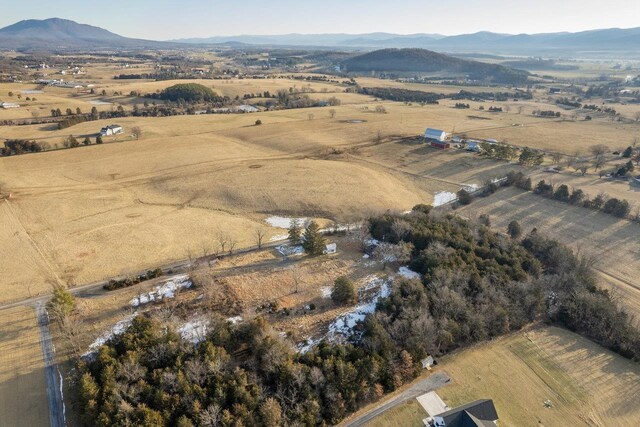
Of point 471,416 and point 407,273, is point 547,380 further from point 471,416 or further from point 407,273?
point 407,273

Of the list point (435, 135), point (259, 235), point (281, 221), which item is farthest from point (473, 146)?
point (259, 235)

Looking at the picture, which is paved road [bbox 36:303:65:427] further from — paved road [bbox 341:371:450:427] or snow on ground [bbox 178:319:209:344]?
paved road [bbox 341:371:450:427]

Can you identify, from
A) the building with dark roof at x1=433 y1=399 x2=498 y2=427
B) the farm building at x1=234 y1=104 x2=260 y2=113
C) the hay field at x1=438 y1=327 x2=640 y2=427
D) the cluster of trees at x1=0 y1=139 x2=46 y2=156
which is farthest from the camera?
the farm building at x1=234 y1=104 x2=260 y2=113

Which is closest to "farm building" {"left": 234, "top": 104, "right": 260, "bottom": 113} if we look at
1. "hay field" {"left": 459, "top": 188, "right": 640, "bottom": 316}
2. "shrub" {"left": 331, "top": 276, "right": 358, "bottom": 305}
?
"hay field" {"left": 459, "top": 188, "right": 640, "bottom": 316}

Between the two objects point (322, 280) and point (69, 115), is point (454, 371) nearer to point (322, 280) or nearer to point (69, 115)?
point (322, 280)

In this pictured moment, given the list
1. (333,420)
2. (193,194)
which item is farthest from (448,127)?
(333,420)

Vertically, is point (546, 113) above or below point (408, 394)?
above

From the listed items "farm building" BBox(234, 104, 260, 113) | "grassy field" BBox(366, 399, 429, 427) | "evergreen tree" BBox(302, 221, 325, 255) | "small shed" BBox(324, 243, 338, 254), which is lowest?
"grassy field" BBox(366, 399, 429, 427)
